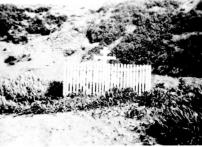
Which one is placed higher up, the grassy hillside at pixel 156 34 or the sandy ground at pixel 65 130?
the grassy hillside at pixel 156 34

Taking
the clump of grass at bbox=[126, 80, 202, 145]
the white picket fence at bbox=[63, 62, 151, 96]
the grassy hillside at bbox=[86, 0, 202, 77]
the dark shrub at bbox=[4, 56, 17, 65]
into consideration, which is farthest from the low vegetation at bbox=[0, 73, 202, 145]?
the dark shrub at bbox=[4, 56, 17, 65]

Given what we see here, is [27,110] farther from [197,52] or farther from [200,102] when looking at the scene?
[197,52]

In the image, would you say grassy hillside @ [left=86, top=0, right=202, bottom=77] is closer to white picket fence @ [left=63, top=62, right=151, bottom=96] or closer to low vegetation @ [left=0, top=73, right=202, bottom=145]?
low vegetation @ [left=0, top=73, right=202, bottom=145]

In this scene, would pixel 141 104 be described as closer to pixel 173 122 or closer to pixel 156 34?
pixel 173 122

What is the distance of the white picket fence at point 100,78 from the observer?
993 cm

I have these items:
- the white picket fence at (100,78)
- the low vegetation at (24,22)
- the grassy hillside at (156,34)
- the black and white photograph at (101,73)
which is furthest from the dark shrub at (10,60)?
the white picket fence at (100,78)

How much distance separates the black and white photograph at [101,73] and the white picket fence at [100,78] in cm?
4

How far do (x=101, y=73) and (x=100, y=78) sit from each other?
8.1 inches

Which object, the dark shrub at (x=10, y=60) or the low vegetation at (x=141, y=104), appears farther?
the dark shrub at (x=10, y=60)

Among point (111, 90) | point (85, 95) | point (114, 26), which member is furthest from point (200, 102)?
point (114, 26)

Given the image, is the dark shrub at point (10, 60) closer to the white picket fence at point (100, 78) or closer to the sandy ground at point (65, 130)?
the white picket fence at point (100, 78)

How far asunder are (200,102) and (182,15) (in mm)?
7895

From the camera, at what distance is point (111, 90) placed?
974 centimetres

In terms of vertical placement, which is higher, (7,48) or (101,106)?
(7,48)
